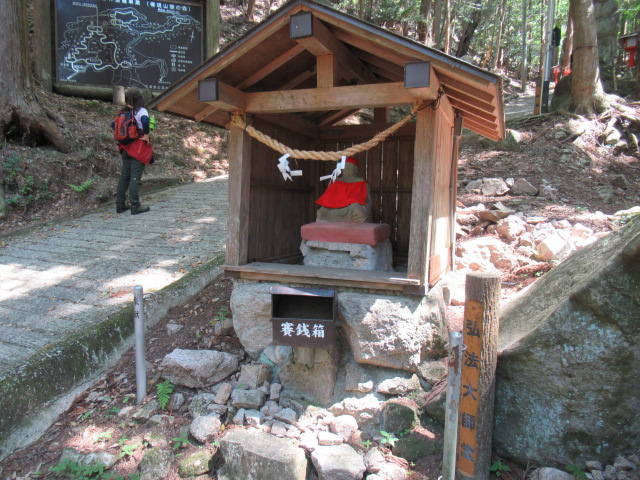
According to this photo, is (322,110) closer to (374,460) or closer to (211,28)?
(374,460)

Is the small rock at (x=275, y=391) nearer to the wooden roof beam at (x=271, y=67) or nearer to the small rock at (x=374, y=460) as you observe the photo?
the small rock at (x=374, y=460)

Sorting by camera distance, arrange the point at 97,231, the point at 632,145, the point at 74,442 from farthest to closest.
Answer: the point at 632,145, the point at 97,231, the point at 74,442

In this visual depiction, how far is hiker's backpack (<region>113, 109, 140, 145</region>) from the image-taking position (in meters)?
7.45

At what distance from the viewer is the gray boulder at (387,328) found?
3939 mm

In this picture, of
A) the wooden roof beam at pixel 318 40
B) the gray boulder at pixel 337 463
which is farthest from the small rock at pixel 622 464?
the wooden roof beam at pixel 318 40

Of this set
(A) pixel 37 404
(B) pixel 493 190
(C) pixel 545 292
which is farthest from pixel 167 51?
(C) pixel 545 292

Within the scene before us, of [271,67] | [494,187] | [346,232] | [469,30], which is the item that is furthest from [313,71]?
[469,30]

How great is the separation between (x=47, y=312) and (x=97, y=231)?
2.97 metres

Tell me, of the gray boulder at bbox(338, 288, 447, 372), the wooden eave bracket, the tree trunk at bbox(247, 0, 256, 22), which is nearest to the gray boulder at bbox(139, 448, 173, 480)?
the gray boulder at bbox(338, 288, 447, 372)

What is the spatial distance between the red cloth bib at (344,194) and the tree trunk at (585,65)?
878 cm

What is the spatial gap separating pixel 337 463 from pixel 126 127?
256 inches

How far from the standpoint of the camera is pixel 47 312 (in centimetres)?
474

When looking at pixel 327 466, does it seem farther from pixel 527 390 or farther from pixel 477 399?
pixel 527 390

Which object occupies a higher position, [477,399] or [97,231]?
[97,231]
